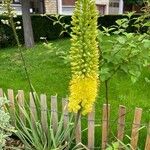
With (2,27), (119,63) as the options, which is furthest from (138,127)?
(2,27)

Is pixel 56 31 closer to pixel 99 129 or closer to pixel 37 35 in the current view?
pixel 37 35

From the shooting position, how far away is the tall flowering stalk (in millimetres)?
3186

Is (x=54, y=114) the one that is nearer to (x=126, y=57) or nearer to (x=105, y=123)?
(x=105, y=123)

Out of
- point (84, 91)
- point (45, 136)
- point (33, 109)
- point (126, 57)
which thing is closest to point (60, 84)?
point (33, 109)

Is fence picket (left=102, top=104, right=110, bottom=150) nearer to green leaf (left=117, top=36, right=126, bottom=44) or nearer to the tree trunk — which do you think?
green leaf (left=117, top=36, right=126, bottom=44)

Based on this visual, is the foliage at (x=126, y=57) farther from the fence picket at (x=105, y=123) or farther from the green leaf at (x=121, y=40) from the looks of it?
the fence picket at (x=105, y=123)

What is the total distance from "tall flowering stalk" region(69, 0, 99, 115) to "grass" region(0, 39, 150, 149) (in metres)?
2.24

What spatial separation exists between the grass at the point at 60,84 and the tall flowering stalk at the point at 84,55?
2.24 m

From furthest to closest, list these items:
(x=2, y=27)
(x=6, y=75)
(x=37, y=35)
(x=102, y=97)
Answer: (x=37, y=35) → (x=2, y=27) → (x=6, y=75) → (x=102, y=97)

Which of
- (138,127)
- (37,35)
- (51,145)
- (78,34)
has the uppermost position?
(78,34)

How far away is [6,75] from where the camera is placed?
10.1 m

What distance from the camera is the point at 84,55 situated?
11.0 feet

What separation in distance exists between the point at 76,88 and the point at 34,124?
6.54 ft

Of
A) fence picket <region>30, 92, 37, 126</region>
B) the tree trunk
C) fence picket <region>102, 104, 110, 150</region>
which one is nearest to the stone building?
the tree trunk
